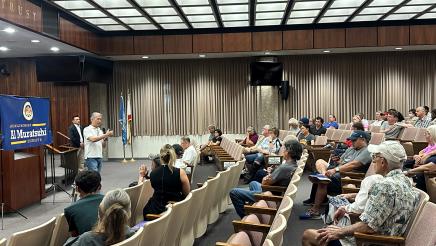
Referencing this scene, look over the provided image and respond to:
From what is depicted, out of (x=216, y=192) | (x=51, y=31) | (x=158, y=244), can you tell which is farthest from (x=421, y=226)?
(x=51, y=31)

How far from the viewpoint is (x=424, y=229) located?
104 inches

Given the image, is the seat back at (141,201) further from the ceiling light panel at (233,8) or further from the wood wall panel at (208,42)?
the wood wall panel at (208,42)

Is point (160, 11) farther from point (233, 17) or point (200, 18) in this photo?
point (233, 17)

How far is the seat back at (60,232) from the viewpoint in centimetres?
304

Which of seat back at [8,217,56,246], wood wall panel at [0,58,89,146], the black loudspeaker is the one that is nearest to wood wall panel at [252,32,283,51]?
the black loudspeaker

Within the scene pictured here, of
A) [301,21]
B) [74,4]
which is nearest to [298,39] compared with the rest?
[301,21]

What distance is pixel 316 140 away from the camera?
9.36 m

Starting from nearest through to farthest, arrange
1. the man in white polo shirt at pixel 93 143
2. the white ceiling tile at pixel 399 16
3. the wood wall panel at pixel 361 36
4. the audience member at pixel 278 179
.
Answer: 1. the audience member at pixel 278 179
2. the man in white polo shirt at pixel 93 143
3. the white ceiling tile at pixel 399 16
4. the wood wall panel at pixel 361 36

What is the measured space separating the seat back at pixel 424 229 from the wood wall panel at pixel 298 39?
9460 mm

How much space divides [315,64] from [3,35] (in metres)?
8.72

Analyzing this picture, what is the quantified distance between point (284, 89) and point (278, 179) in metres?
8.19

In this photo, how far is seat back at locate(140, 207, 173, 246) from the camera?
2.50m

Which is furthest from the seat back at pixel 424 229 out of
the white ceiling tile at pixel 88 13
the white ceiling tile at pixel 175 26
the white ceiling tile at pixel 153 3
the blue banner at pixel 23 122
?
the white ceiling tile at pixel 175 26

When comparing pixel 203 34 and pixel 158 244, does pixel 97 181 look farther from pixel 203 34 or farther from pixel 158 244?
pixel 203 34
